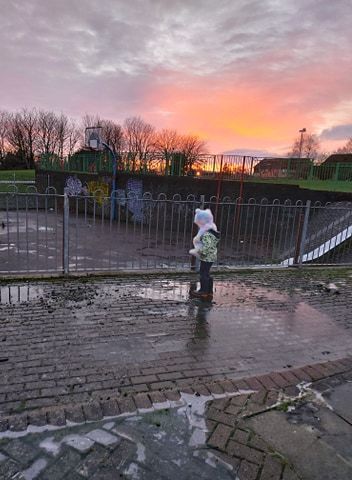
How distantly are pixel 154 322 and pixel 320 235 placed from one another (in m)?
8.42

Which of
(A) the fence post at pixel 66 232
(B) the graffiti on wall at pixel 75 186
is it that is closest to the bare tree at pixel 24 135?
(B) the graffiti on wall at pixel 75 186

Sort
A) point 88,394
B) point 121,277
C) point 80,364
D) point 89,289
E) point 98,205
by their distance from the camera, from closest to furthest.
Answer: point 88,394
point 80,364
point 89,289
point 121,277
point 98,205

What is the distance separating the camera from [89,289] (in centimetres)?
631

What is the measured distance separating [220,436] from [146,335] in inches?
76.9

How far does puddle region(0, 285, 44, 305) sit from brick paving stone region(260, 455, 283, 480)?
166 inches

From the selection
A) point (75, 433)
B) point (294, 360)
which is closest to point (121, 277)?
point (294, 360)

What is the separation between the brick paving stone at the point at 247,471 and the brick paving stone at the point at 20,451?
1.43 metres

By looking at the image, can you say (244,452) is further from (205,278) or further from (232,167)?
(232,167)

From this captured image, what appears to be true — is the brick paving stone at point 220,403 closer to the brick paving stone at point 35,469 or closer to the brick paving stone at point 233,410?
the brick paving stone at point 233,410

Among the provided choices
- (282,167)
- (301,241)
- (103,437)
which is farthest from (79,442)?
(282,167)

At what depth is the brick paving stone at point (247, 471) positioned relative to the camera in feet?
8.16

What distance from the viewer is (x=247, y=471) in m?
2.54

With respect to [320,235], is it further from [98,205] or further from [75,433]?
[98,205]

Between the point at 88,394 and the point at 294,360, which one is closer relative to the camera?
the point at 88,394
